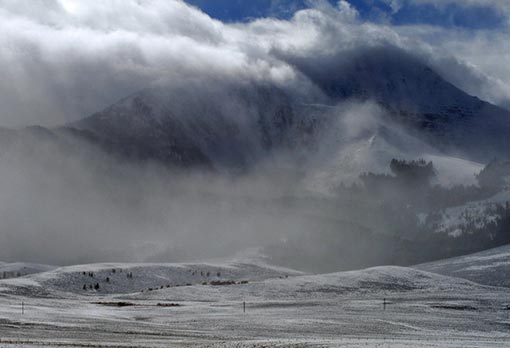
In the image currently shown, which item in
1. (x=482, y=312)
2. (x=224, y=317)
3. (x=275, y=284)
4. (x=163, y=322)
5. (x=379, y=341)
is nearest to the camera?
(x=379, y=341)

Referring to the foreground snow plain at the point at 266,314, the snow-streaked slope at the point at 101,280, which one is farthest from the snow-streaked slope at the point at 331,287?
the snow-streaked slope at the point at 101,280

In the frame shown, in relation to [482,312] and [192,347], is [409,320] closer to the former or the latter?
[482,312]

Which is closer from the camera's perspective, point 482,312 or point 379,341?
point 379,341

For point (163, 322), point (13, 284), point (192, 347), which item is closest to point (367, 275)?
point (13, 284)

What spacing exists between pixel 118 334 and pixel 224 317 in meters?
24.4

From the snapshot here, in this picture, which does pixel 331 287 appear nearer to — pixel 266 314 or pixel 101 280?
pixel 101 280

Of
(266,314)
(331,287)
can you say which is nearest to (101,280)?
(331,287)

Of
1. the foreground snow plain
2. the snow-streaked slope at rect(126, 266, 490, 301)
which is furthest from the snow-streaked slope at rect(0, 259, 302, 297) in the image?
the snow-streaked slope at rect(126, 266, 490, 301)

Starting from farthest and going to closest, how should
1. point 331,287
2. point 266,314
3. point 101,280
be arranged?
point 101,280 → point 331,287 → point 266,314

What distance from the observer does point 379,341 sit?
63.8m

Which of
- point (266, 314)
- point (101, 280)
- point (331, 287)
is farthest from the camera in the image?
point (101, 280)

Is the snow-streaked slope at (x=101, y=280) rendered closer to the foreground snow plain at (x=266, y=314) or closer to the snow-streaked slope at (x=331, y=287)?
the foreground snow plain at (x=266, y=314)

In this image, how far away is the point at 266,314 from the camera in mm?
95062

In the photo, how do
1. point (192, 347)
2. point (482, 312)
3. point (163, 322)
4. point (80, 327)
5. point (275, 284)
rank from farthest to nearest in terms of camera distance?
point (275, 284), point (482, 312), point (163, 322), point (80, 327), point (192, 347)
